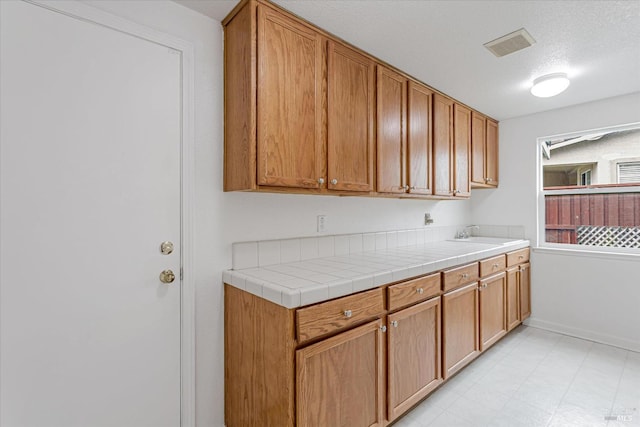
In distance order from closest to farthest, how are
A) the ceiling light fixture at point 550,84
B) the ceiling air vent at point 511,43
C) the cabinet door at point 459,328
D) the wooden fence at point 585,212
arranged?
the ceiling air vent at point 511,43, the cabinet door at point 459,328, the ceiling light fixture at point 550,84, the wooden fence at point 585,212

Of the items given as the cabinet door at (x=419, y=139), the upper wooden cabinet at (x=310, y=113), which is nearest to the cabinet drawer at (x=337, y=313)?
the upper wooden cabinet at (x=310, y=113)

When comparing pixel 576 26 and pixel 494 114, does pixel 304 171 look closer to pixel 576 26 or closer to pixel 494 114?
pixel 576 26

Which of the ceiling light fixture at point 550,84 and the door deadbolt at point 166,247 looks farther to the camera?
the ceiling light fixture at point 550,84

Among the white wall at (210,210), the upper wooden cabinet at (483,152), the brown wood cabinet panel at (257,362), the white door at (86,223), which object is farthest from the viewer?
the upper wooden cabinet at (483,152)

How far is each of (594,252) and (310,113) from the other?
123 inches

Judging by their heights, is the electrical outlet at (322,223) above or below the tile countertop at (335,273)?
above

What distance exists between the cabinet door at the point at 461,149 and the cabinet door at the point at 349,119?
1.25 m

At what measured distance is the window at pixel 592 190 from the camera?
2.90 metres

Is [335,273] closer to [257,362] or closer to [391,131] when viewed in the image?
[257,362]

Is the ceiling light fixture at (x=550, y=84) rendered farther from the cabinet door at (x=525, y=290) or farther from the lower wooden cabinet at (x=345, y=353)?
the cabinet door at (x=525, y=290)

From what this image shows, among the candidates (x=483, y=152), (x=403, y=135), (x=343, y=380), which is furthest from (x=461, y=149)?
(x=343, y=380)

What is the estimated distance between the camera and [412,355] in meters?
1.86

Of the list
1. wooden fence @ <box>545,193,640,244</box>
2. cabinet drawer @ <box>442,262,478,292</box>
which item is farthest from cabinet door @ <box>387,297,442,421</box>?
wooden fence @ <box>545,193,640,244</box>

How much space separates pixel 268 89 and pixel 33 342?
4.86 feet
